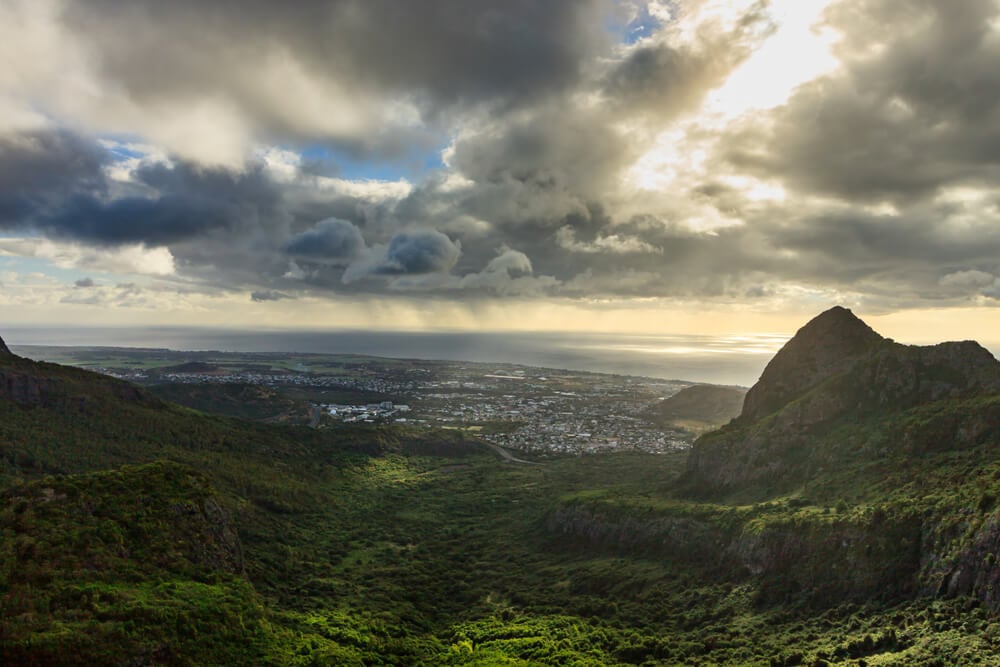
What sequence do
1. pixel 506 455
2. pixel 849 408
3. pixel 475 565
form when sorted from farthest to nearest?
pixel 506 455
pixel 849 408
pixel 475 565

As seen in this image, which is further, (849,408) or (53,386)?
(53,386)

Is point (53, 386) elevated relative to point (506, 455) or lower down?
elevated

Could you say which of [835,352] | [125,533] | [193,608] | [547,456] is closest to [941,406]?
[835,352]

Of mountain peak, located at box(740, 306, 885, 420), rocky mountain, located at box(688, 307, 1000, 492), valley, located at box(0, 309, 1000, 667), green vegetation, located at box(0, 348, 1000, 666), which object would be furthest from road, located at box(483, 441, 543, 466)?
mountain peak, located at box(740, 306, 885, 420)

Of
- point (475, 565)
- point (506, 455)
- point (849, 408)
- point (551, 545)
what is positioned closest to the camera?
point (475, 565)

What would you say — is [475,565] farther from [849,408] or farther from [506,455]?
[506,455]

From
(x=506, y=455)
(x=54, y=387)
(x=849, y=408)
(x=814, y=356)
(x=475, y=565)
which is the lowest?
(x=506, y=455)

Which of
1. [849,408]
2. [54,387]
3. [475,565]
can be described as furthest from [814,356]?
[54,387]

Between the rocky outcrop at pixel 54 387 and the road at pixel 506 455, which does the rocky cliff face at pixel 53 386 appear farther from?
the road at pixel 506 455
